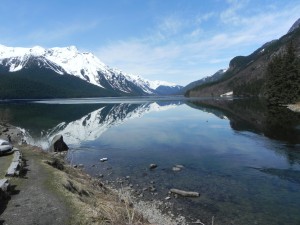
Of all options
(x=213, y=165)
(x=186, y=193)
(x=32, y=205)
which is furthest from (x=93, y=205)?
(x=213, y=165)

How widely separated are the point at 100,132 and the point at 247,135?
36.5 metres

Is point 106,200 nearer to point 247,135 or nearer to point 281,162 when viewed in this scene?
point 281,162

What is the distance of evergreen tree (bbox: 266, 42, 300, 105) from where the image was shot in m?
127

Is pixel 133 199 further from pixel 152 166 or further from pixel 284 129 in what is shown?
pixel 284 129

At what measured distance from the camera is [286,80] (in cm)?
12912

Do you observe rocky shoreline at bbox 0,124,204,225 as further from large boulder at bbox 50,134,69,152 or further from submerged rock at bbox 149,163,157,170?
large boulder at bbox 50,134,69,152

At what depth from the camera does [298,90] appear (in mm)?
125750

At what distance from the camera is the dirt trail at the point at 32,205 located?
19.7m

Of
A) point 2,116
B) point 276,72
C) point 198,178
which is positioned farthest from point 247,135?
point 2,116

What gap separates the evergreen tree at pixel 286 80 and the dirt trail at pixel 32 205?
119379 mm

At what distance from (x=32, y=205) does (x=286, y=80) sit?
125 m

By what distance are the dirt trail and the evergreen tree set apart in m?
119

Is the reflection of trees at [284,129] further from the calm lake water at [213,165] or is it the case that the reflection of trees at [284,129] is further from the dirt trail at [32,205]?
the dirt trail at [32,205]

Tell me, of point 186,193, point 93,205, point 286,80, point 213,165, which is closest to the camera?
point 93,205
